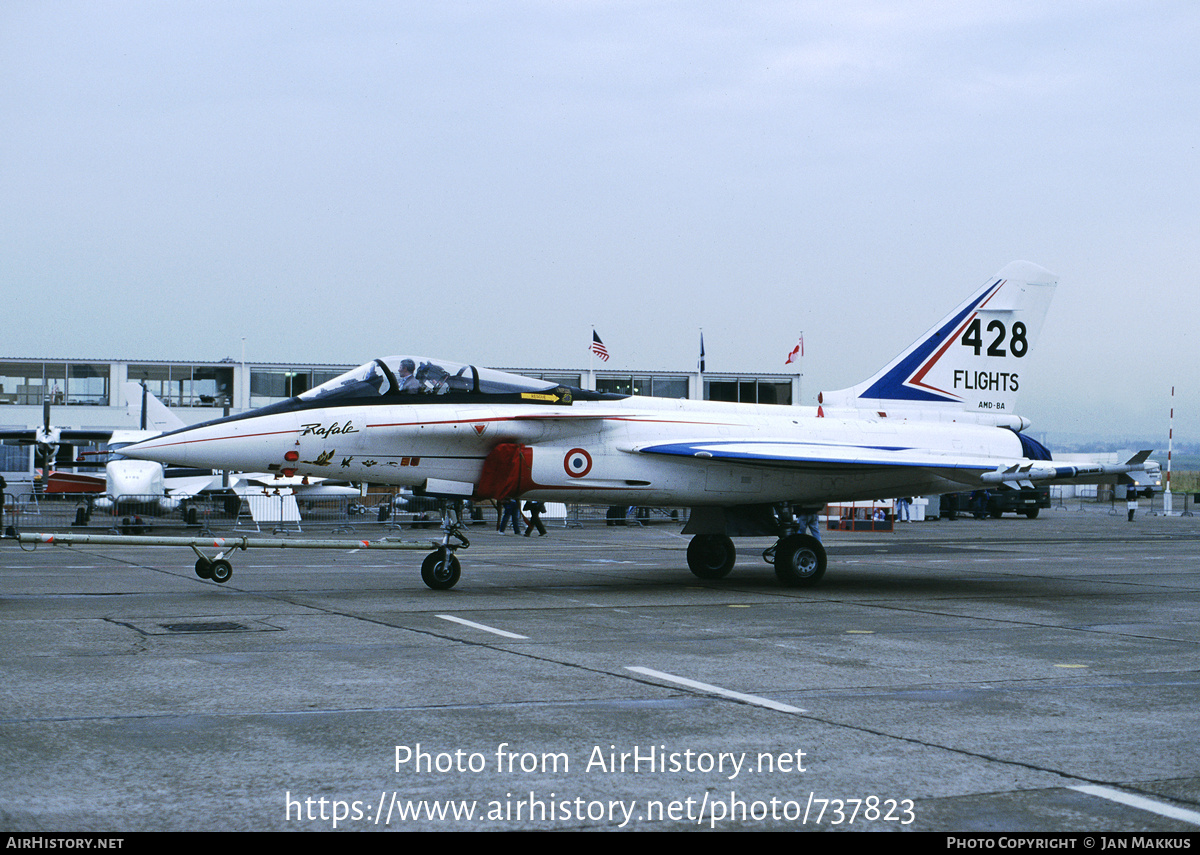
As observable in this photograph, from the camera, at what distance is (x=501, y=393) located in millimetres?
13070

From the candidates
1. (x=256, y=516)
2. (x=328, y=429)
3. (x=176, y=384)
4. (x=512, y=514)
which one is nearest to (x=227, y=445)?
(x=328, y=429)

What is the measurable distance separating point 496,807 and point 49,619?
23.1ft

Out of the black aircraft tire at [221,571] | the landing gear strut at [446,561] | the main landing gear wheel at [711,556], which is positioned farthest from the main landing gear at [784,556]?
the black aircraft tire at [221,571]

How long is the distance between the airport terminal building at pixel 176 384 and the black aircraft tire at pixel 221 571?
120 ft

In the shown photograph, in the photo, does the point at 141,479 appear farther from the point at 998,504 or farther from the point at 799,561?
the point at 998,504

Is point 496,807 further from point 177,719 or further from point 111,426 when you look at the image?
point 111,426

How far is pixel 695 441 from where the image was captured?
1368cm

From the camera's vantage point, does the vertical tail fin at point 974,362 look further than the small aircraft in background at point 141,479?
No

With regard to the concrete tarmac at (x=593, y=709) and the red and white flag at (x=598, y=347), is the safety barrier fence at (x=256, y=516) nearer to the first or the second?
the red and white flag at (x=598, y=347)

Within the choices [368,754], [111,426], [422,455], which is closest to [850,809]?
[368,754]

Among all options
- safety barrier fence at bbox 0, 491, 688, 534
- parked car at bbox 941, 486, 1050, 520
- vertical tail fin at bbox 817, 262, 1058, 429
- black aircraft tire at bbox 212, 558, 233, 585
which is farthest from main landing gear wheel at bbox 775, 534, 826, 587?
parked car at bbox 941, 486, 1050, 520

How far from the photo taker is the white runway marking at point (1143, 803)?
4.19 meters

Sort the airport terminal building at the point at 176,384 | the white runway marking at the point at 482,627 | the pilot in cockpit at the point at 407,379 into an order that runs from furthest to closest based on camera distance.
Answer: the airport terminal building at the point at 176,384 < the pilot in cockpit at the point at 407,379 < the white runway marking at the point at 482,627

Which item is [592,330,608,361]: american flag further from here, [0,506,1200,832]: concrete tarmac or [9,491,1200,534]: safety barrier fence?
[0,506,1200,832]: concrete tarmac
